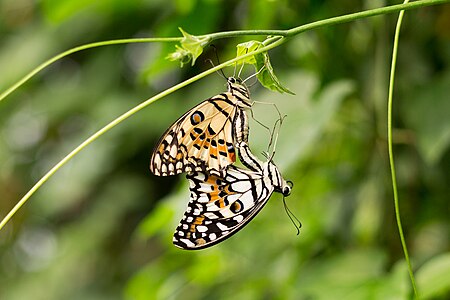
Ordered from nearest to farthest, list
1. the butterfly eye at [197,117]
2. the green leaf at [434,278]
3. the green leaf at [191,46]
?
the green leaf at [191,46], the butterfly eye at [197,117], the green leaf at [434,278]

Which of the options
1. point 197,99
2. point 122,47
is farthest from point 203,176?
point 122,47

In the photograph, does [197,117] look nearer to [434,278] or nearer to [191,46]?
[191,46]

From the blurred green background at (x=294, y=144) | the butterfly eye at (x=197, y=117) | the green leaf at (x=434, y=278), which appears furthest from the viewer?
the blurred green background at (x=294, y=144)

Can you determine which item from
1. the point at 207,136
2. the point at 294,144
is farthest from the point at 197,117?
the point at 294,144

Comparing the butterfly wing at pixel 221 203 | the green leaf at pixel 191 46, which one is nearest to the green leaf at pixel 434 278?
the butterfly wing at pixel 221 203

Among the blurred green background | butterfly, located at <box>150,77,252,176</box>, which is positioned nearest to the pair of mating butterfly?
butterfly, located at <box>150,77,252,176</box>

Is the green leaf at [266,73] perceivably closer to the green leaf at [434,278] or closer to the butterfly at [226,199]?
the butterfly at [226,199]
